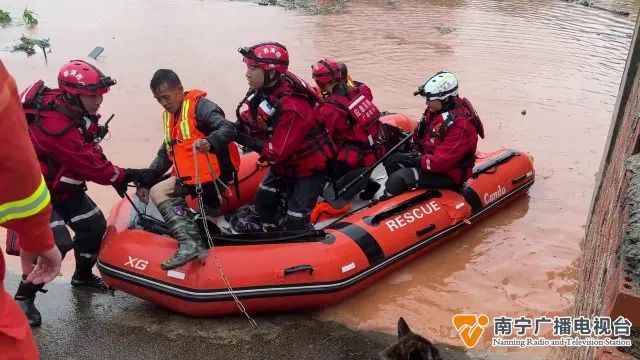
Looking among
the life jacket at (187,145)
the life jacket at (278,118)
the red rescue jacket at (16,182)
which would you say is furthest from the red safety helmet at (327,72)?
the red rescue jacket at (16,182)

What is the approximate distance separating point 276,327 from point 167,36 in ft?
31.2

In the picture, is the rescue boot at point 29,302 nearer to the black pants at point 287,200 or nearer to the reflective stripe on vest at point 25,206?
the black pants at point 287,200

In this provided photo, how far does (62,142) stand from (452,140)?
2.79 metres

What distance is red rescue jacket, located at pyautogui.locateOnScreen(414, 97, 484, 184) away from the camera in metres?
4.37

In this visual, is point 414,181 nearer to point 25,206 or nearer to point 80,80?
point 80,80

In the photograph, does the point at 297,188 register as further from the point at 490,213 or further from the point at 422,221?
the point at 490,213

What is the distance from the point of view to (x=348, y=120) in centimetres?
471

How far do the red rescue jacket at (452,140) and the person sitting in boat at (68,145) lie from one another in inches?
91.5

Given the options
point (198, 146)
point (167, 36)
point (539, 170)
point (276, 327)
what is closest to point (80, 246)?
point (198, 146)

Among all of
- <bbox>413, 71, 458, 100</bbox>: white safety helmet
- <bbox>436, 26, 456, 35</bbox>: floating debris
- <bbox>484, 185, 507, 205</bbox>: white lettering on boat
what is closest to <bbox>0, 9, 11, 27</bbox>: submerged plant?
<bbox>436, 26, 456, 35</bbox>: floating debris

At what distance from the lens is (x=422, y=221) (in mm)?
4348

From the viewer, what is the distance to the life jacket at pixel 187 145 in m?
3.65

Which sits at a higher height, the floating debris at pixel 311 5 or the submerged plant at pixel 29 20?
the floating debris at pixel 311 5

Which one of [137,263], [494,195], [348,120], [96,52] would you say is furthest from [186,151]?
[96,52]
